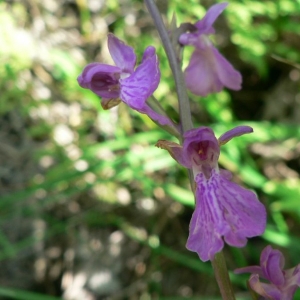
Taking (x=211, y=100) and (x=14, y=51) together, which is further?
(x=14, y=51)

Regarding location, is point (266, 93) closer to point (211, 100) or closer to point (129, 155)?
point (211, 100)

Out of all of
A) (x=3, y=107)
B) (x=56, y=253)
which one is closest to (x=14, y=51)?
(x=3, y=107)

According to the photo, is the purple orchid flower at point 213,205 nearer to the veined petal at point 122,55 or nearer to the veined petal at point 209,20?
the veined petal at point 122,55

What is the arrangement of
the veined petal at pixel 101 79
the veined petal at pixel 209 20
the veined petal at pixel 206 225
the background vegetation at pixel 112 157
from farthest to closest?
the background vegetation at pixel 112 157, the veined petal at pixel 209 20, the veined petal at pixel 101 79, the veined petal at pixel 206 225

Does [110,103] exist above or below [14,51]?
above

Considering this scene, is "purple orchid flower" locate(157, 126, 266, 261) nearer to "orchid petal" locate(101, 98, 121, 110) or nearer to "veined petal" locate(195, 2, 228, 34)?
"orchid petal" locate(101, 98, 121, 110)

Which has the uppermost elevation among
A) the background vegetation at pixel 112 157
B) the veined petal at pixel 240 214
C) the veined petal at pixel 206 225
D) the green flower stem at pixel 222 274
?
the veined petal at pixel 206 225

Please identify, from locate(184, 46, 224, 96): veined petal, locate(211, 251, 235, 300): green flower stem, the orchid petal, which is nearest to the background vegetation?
locate(184, 46, 224, 96): veined petal

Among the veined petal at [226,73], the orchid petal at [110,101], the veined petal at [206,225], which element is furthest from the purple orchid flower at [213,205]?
the veined petal at [226,73]
